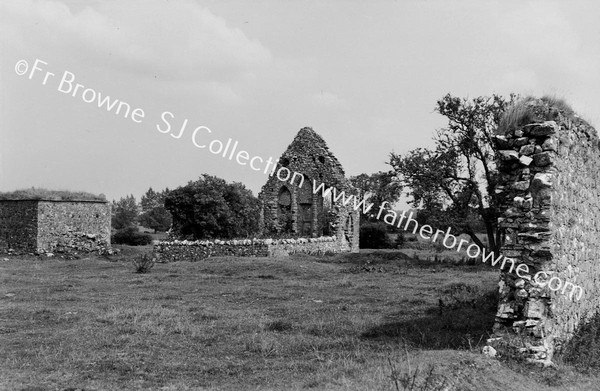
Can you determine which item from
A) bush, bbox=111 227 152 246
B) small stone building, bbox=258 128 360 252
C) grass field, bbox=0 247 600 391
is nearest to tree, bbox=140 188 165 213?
bush, bbox=111 227 152 246

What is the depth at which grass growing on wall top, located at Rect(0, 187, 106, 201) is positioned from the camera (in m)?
30.5

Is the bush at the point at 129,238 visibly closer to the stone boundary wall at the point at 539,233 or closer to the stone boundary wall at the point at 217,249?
the stone boundary wall at the point at 217,249

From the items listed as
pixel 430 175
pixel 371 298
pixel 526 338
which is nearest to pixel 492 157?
pixel 430 175

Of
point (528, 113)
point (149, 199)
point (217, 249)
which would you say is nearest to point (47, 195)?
point (217, 249)

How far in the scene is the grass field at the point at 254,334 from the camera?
7.67 metres

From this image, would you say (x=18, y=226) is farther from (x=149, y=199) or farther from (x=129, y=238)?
(x=149, y=199)

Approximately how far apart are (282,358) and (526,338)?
12.1 feet

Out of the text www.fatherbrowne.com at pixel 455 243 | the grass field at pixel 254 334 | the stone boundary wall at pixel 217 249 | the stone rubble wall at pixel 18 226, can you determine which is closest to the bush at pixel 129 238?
the text www.fatherbrowne.com at pixel 455 243

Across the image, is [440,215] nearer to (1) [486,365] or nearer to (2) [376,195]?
(2) [376,195]

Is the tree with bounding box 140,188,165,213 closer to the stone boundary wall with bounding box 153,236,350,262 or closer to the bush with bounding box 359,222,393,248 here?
the bush with bounding box 359,222,393,248

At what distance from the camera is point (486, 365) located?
25.9ft

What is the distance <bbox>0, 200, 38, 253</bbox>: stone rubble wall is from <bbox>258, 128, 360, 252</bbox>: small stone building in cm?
1292

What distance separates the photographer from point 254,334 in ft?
34.3

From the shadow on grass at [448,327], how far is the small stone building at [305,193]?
22.0 metres
